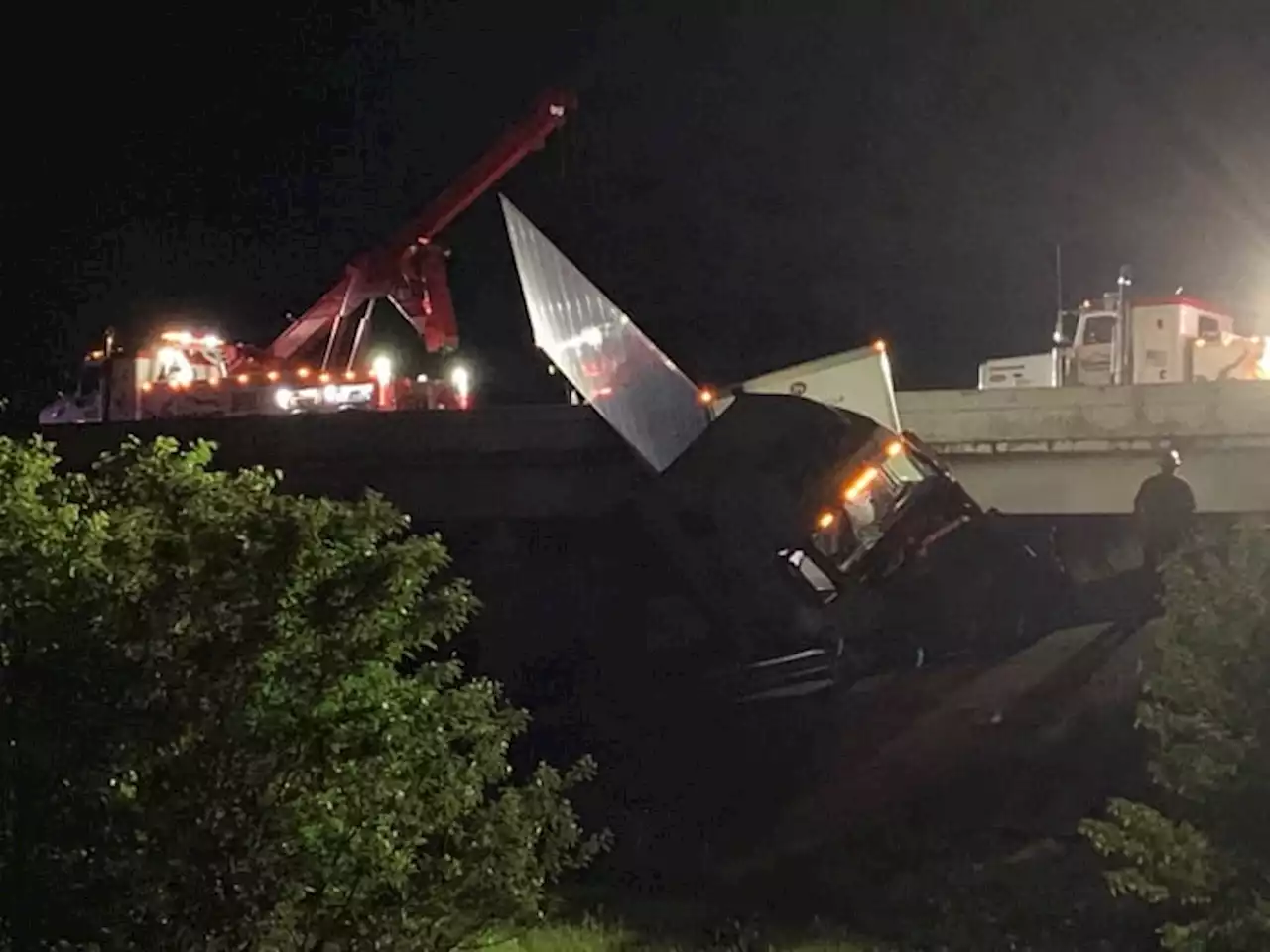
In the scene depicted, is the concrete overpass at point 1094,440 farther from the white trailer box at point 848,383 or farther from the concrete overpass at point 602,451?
the white trailer box at point 848,383

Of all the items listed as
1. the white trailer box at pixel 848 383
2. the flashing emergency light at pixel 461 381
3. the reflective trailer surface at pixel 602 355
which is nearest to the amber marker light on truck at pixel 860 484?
the reflective trailer surface at pixel 602 355

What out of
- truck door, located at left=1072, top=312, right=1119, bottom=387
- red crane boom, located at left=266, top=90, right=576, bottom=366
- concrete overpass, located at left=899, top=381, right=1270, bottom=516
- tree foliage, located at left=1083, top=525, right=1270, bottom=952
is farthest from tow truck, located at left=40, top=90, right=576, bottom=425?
tree foliage, located at left=1083, top=525, right=1270, bottom=952

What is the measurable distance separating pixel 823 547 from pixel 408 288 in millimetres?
15033

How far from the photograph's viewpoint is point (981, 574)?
17.5m

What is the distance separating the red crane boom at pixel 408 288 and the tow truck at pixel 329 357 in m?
0.02

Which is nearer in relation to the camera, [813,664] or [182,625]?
[182,625]

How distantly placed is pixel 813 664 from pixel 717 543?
6.44ft

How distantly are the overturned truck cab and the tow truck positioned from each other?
974cm

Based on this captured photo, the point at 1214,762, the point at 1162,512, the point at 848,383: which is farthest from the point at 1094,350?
the point at 1214,762

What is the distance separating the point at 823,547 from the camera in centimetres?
1808

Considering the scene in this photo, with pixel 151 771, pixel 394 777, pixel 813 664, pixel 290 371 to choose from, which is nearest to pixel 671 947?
pixel 394 777

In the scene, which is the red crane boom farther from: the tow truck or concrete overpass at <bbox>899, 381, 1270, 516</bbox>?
concrete overpass at <bbox>899, 381, 1270, 516</bbox>

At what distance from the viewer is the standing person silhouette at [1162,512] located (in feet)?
64.2

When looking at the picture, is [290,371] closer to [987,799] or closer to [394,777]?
[987,799]
